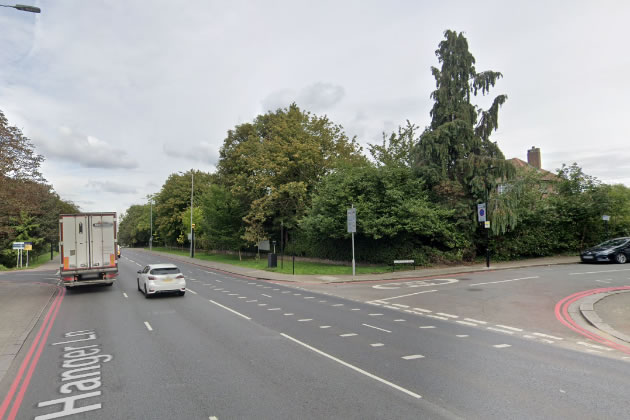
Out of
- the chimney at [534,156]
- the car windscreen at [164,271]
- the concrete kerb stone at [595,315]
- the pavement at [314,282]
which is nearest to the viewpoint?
the concrete kerb stone at [595,315]

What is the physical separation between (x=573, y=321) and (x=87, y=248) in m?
18.8

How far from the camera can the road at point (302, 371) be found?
5188 mm

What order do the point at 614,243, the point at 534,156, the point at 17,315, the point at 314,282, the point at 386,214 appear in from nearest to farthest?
the point at 17,315 < the point at 314,282 < the point at 614,243 < the point at 386,214 < the point at 534,156

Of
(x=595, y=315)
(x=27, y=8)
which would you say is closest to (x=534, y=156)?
(x=595, y=315)

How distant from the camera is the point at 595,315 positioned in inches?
433

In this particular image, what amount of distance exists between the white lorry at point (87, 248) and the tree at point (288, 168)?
17372 mm

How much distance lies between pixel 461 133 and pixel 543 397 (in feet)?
77.4

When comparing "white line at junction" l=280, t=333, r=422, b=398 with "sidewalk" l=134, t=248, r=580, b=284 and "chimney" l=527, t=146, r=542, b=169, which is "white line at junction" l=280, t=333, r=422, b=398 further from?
"chimney" l=527, t=146, r=542, b=169

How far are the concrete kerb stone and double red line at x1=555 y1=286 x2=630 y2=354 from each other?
0.35 meters

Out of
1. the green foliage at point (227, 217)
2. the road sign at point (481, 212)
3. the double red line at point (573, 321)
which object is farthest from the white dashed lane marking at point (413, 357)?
the green foliage at point (227, 217)

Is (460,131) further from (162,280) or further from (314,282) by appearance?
(162,280)

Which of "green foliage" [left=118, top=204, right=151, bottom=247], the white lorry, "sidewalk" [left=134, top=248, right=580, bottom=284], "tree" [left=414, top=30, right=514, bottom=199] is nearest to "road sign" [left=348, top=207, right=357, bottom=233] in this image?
"sidewalk" [left=134, top=248, right=580, bottom=284]

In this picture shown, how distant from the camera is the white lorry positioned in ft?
56.7

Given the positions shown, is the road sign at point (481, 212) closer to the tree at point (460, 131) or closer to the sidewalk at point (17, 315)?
the tree at point (460, 131)
